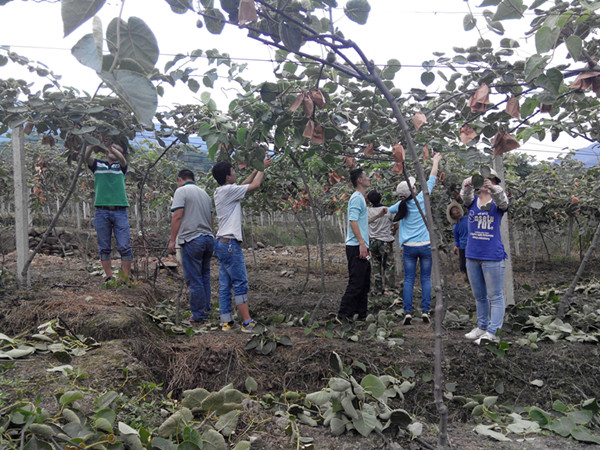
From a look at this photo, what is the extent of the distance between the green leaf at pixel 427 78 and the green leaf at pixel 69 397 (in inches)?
92.2

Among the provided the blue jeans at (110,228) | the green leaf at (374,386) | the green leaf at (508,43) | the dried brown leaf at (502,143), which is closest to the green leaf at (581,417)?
the green leaf at (374,386)

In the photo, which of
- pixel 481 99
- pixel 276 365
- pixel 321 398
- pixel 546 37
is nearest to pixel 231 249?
pixel 276 365

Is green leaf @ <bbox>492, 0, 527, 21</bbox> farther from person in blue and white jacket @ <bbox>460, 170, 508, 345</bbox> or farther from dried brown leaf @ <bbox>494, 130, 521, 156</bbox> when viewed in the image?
person in blue and white jacket @ <bbox>460, 170, 508, 345</bbox>

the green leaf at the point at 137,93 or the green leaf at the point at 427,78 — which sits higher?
the green leaf at the point at 427,78

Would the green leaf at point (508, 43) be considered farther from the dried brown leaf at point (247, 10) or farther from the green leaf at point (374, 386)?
the green leaf at point (374, 386)

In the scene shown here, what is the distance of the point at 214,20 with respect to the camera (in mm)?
1593

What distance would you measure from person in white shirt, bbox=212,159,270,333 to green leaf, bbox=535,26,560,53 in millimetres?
2721

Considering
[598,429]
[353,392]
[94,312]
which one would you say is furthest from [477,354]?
[94,312]

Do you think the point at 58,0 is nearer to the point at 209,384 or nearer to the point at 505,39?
the point at 505,39

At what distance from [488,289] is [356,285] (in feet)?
4.24

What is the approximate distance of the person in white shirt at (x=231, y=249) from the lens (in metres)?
3.72

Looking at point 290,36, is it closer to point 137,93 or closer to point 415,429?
point 137,93

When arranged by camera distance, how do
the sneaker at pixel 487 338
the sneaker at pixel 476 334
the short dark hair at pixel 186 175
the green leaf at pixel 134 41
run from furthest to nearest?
the short dark hair at pixel 186 175, the sneaker at pixel 476 334, the sneaker at pixel 487 338, the green leaf at pixel 134 41

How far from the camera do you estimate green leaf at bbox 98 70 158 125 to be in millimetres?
471
